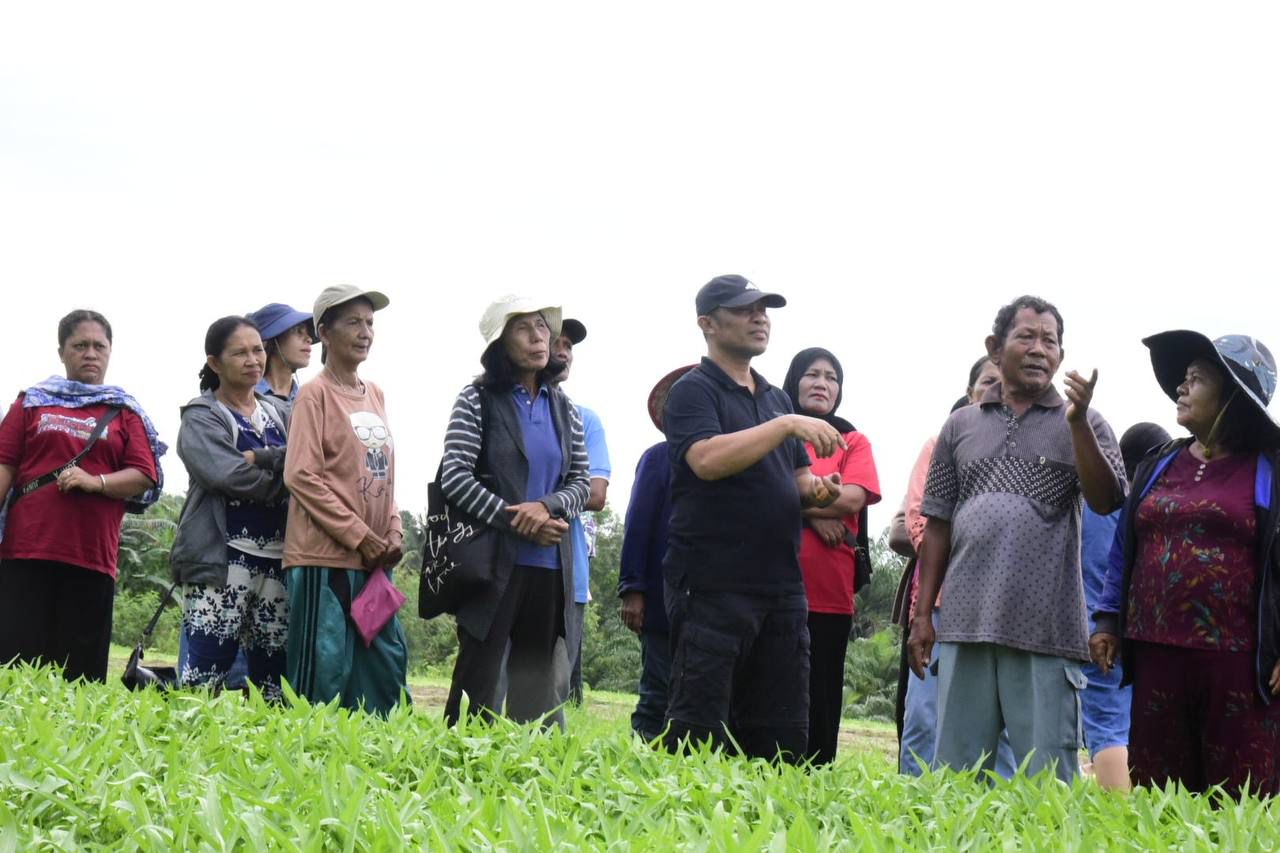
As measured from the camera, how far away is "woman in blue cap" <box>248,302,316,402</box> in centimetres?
697

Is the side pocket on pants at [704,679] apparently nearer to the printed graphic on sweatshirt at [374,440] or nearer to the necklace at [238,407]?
the printed graphic on sweatshirt at [374,440]

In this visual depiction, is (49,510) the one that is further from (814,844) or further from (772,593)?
(814,844)

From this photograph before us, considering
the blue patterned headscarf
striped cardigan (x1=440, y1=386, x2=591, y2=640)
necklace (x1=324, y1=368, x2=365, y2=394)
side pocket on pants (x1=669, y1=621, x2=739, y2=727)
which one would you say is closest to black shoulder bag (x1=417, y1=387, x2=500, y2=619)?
striped cardigan (x1=440, y1=386, x2=591, y2=640)

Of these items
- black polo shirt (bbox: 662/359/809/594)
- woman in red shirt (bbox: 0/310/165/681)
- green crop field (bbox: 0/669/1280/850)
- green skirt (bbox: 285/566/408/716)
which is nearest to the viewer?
green crop field (bbox: 0/669/1280/850)

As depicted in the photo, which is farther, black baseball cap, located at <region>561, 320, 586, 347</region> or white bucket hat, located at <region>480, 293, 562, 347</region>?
black baseball cap, located at <region>561, 320, 586, 347</region>

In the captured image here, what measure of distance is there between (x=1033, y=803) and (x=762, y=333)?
254cm

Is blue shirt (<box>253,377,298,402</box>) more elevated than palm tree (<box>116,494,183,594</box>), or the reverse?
blue shirt (<box>253,377,298,402</box>)

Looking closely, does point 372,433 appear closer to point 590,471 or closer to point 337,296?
point 337,296

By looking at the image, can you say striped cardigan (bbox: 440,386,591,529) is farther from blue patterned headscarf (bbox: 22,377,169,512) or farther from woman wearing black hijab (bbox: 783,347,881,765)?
blue patterned headscarf (bbox: 22,377,169,512)

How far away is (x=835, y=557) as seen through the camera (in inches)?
271

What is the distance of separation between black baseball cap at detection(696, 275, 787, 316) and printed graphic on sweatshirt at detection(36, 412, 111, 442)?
3.25 metres

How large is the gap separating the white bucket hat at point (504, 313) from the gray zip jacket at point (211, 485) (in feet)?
3.67

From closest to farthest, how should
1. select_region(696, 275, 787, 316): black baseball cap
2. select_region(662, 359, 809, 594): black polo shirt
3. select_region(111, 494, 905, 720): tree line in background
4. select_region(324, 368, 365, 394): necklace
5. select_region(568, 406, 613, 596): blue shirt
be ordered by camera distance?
1. select_region(662, 359, 809, 594): black polo shirt
2. select_region(696, 275, 787, 316): black baseball cap
3. select_region(324, 368, 365, 394): necklace
4. select_region(568, 406, 613, 596): blue shirt
5. select_region(111, 494, 905, 720): tree line in background

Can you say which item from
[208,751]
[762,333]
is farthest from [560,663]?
[208,751]
